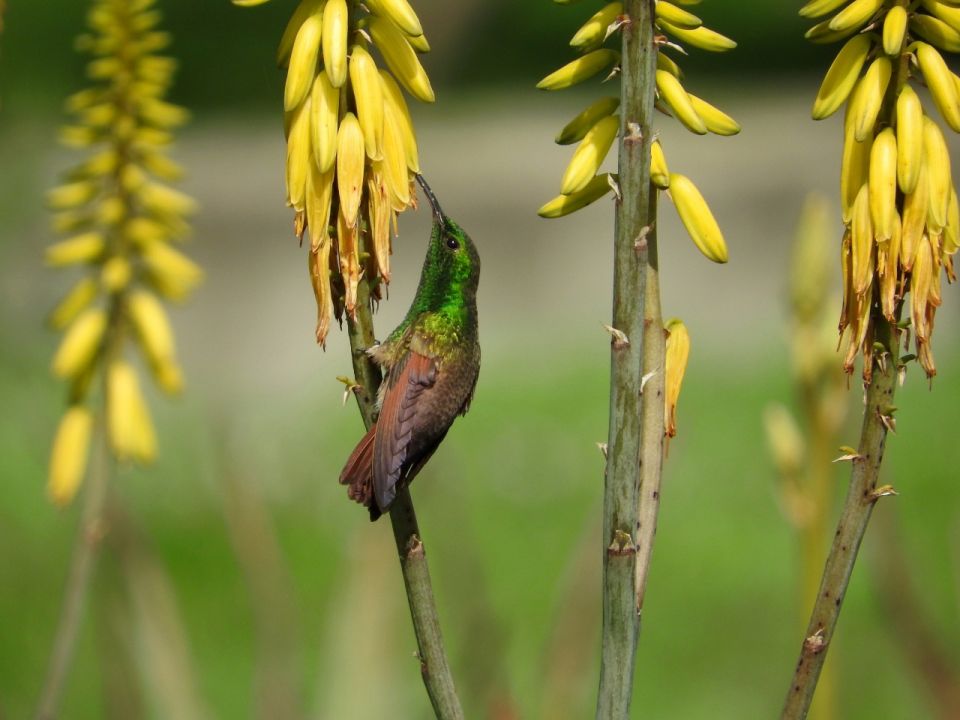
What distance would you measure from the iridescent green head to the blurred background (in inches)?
10.7

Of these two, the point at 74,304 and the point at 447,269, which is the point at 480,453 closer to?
the point at 74,304

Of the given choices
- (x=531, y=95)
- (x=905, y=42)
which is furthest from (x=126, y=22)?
(x=531, y=95)

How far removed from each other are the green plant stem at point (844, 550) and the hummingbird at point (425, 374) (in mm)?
331

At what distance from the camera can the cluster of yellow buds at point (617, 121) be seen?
1029mm

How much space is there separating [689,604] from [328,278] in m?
3.16

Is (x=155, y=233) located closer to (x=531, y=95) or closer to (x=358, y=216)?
(x=358, y=216)

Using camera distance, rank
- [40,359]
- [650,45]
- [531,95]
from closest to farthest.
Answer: [650,45]
[40,359]
[531,95]

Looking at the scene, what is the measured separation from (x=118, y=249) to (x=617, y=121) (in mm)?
1132

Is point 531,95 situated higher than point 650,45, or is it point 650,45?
point 531,95

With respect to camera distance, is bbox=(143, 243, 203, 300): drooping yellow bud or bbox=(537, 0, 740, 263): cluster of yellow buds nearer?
bbox=(537, 0, 740, 263): cluster of yellow buds

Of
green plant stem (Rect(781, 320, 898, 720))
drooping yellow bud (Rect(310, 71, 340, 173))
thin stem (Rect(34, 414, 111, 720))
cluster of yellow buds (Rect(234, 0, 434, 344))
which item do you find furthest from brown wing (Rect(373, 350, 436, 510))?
thin stem (Rect(34, 414, 111, 720))

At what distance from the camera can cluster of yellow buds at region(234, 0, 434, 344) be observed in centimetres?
108

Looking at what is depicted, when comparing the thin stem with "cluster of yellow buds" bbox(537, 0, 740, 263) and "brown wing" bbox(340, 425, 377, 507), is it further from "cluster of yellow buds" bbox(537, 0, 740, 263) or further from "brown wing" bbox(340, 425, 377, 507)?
"cluster of yellow buds" bbox(537, 0, 740, 263)

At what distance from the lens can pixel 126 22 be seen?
5.79ft
